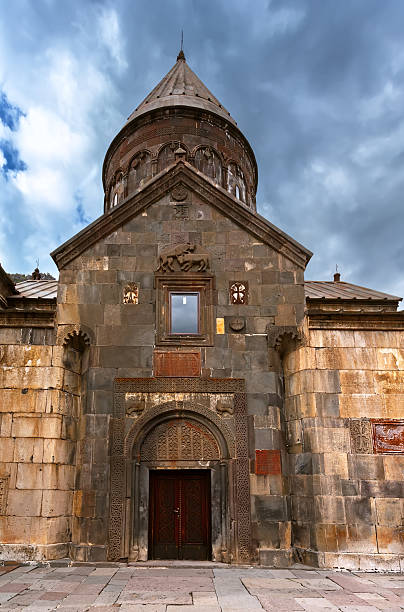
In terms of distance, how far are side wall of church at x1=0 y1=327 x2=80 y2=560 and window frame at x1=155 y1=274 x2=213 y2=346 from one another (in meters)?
2.18

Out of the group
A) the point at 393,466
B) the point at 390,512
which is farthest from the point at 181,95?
the point at 390,512

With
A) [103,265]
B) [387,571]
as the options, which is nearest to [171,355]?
[103,265]

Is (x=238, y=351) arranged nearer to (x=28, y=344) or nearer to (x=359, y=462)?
(x=359, y=462)

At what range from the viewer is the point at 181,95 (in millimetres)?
18812

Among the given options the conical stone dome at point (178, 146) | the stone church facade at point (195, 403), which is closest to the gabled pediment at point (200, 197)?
the stone church facade at point (195, 403)

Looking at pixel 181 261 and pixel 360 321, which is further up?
pixel 181 261

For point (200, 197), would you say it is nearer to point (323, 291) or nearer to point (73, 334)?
point (73, 334)

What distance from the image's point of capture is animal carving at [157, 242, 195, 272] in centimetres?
1123

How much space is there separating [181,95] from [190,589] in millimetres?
16886

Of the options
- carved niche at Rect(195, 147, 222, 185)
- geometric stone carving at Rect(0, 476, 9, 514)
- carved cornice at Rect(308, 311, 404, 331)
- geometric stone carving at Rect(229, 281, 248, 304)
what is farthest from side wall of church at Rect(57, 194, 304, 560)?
carved niche at Rect(195, 147, 222, 185)

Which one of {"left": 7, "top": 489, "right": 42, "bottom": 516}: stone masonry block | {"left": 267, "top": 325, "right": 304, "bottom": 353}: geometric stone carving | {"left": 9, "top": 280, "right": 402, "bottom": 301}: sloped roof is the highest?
{"left": 9, "top": 280, "right": 402, "bottom": 301}: sloped roof

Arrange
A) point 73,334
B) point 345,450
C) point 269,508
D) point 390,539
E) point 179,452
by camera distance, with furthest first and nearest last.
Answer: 1. point 73,334
2. point 179,452
3. point 345,450
4. point 269,508
5. point 390,539

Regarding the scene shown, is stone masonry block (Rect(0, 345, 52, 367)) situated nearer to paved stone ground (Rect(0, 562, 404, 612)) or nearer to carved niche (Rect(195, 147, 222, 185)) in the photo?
paved stone ground (Rect(0, 562, 404, 612))

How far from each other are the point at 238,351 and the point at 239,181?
363 inches
